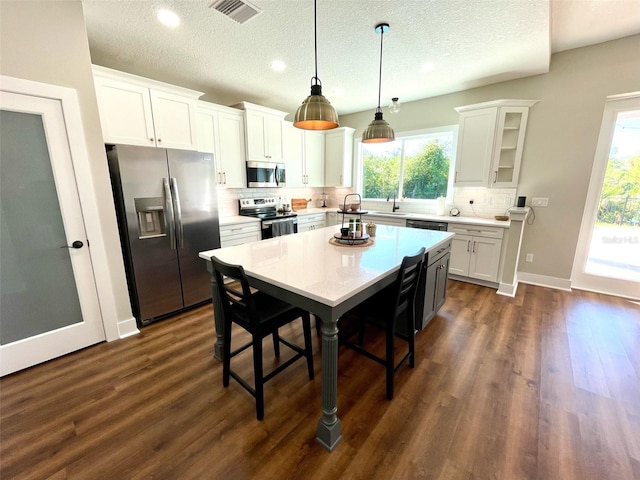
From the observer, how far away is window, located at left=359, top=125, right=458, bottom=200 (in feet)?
14.6

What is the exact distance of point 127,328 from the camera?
2.62 m

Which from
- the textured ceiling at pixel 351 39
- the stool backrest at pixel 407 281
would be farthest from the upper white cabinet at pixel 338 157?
the stool backrest at pixel 407 281

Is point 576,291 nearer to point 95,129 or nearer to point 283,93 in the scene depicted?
point 283,93

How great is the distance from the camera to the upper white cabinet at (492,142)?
3.62m

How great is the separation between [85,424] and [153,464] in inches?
24.9

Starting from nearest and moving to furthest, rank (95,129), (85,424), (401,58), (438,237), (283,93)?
(85,424) → (95,129) → (438,237) → (401,58) → (283,93)

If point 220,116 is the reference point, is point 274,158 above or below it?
below

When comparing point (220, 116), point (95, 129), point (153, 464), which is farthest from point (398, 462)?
point (220, 116)

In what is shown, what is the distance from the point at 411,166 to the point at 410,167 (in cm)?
2

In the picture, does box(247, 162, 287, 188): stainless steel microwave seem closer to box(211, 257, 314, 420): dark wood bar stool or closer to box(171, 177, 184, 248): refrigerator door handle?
box(171, 177, 184, 248): refrigerator door handle

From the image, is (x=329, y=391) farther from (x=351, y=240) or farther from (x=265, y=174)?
(x=265, y=174)

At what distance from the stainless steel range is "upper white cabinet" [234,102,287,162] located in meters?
0.72

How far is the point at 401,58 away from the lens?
2.91 metres

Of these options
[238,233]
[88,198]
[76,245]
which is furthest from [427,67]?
[76,245]
